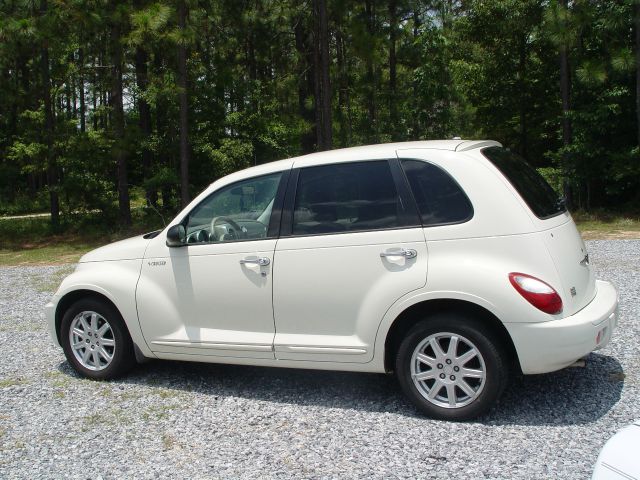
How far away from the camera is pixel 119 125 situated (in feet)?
68.1

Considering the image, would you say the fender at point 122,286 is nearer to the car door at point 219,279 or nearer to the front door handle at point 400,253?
the car door at point 219,279

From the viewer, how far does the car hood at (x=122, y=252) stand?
5461 mm

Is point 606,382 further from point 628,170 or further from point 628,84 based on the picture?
point 628,84

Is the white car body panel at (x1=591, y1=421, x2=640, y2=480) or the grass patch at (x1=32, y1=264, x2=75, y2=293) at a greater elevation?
the white car body panel at (x1=591, y1=421, x2=640, y2=480)

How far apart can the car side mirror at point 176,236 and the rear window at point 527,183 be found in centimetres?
246

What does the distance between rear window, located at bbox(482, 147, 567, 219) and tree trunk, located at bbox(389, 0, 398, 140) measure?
18374mm

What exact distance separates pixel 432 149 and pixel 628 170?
50.7 ft

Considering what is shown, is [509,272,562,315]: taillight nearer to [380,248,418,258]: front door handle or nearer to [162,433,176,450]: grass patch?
[380,248,418,258]: front door handle

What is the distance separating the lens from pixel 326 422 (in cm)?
455

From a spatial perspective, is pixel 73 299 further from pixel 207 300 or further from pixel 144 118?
pixel 144 118

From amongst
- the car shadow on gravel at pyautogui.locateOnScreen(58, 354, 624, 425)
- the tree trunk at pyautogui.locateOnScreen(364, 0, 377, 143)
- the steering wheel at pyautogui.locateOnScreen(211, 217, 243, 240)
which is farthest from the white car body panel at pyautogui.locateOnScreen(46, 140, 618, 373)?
the tree trunk at pyautogui.locateOnScreen(364, 0, 377, 143)

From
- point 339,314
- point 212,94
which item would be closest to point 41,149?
point 212,94

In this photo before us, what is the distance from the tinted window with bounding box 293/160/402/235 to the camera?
4.61 meters

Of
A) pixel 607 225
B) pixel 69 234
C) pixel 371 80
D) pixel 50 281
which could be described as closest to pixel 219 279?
pixel 50 281
